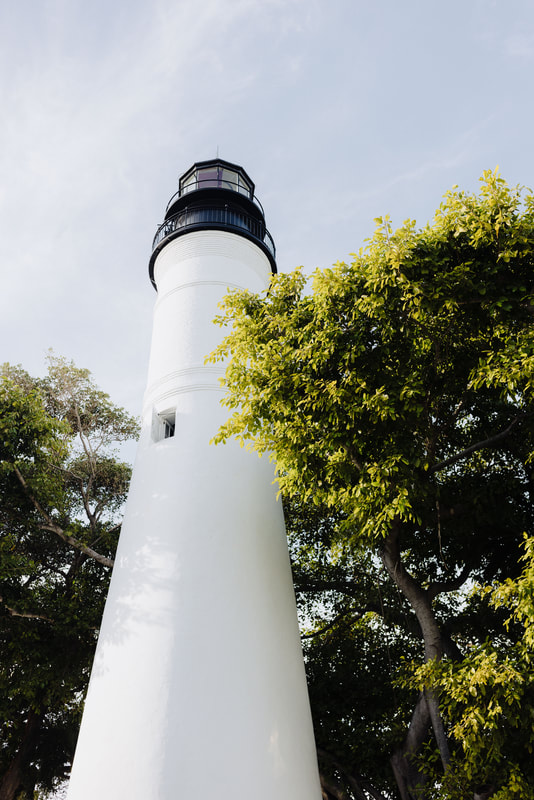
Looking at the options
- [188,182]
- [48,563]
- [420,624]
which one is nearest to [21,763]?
[48,563]

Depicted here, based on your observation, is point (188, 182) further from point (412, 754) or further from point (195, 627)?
point (412, 754)

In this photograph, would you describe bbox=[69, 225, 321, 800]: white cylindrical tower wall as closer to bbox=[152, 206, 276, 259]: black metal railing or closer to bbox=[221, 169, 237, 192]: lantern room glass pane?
bbox=[152, 206, 276, 259]: black metal railing

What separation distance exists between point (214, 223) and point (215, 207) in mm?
781

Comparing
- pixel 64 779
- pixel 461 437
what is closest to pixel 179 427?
pixel 461 437

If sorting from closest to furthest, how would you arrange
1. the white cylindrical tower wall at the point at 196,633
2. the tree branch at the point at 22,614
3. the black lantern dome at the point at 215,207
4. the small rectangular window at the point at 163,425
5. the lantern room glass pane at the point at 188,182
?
the white cylindrical tower wall at the point at 196,633, the small rectangular window at the point at 163,425, the tree branch at the point at 22,614, the black lantern dome at the point at 215,207, the lantern room glass pane at the point at 188,182

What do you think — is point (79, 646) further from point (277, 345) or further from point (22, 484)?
point (277, 345)

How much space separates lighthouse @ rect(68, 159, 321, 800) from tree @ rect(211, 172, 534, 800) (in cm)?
145

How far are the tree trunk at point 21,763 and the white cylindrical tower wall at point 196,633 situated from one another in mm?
8012

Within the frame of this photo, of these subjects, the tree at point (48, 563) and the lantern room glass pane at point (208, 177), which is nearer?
the tree at point (48, 563)

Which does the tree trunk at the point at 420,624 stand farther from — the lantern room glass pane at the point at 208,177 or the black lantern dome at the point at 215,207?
the lantern room glass pane at the point at 208,177

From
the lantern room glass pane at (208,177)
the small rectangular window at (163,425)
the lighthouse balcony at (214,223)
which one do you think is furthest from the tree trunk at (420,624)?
the lantern room glass pane at (208,177)

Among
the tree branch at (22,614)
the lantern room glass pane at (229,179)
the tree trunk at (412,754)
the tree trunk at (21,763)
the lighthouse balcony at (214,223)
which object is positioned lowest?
the tree trunk at (412,754)

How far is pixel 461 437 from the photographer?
10.6 metres

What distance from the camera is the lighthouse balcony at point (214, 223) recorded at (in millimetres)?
12992
